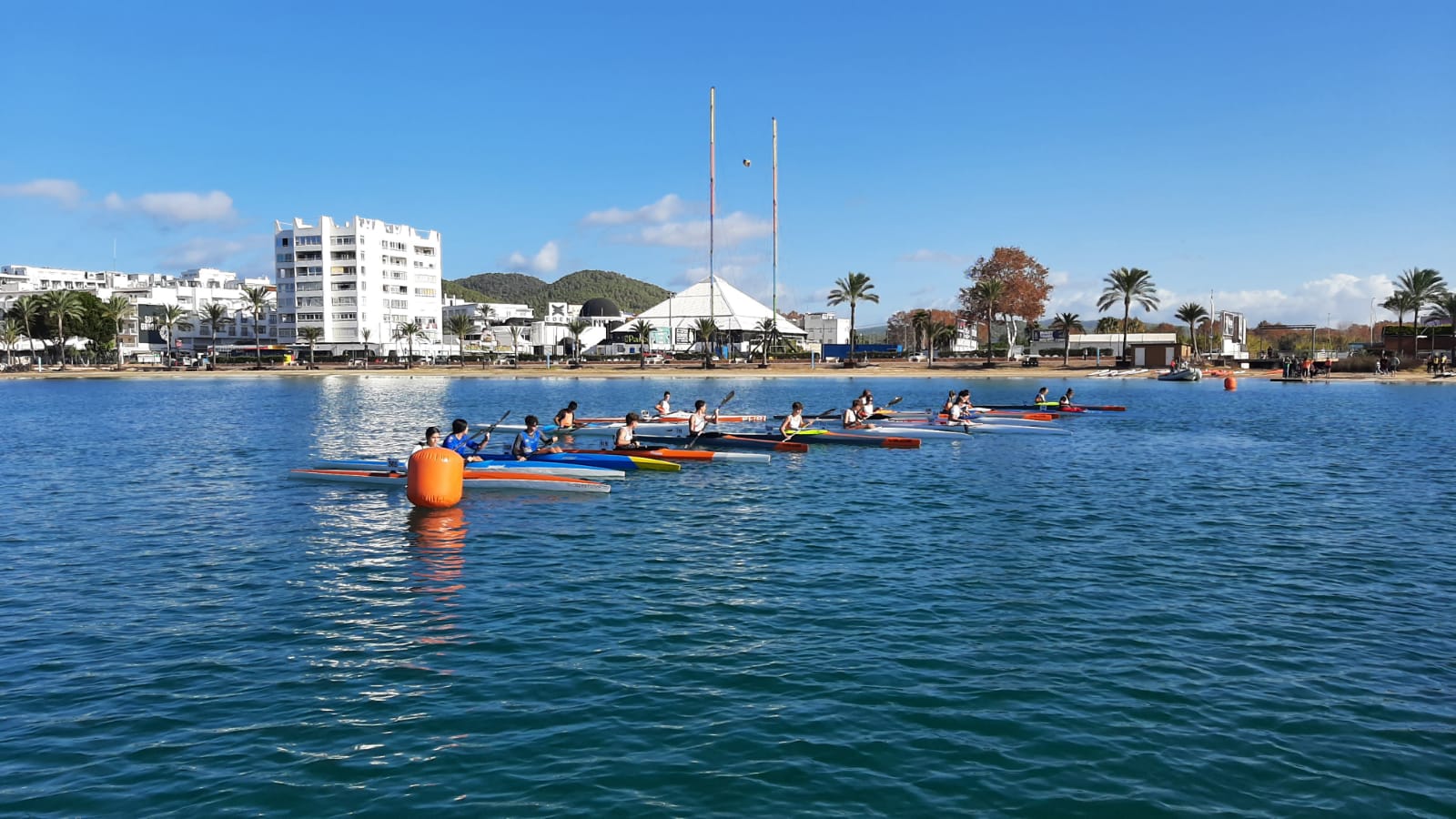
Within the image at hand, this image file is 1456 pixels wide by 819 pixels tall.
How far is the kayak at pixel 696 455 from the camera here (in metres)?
28.9

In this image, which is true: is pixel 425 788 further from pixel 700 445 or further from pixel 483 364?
pixel 483 364

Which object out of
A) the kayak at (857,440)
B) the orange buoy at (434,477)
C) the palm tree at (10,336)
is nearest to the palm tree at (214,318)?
the palm tree at (10,336)

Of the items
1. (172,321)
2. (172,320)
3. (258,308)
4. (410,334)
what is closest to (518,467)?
(410,334)

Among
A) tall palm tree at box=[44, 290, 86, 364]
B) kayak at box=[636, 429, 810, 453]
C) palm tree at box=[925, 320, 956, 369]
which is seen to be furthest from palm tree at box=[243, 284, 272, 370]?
kayak at box=[636, 429, 810, 453]

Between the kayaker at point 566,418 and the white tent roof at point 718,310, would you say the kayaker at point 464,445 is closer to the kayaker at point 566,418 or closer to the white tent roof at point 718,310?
the kayaker at point 566,418

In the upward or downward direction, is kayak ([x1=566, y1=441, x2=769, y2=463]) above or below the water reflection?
above

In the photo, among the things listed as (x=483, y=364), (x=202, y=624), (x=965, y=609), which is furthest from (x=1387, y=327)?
(x=202, y=624)

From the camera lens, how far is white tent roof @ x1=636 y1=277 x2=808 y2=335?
15088 cm

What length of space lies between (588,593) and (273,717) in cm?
551

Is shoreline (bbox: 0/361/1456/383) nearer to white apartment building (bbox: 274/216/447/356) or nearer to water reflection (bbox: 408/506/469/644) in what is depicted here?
white apartment building (bbox: 274/216/447/356)

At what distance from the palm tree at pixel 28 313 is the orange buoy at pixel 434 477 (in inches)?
5157

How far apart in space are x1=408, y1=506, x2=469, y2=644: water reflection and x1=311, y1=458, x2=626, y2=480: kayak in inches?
88.4

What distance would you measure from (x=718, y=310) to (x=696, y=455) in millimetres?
127158

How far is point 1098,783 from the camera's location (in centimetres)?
835
